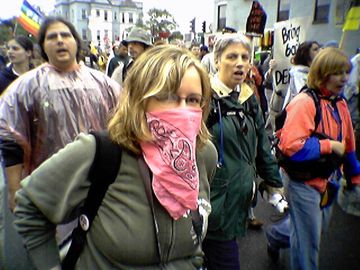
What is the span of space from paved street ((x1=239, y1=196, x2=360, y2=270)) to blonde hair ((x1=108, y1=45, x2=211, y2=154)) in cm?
255

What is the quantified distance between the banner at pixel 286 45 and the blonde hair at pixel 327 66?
285 centimetres

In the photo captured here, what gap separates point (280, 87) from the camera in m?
5.59

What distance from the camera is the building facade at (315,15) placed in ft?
34.4

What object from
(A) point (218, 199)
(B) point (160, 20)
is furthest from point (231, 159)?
(B) point (160, 20)

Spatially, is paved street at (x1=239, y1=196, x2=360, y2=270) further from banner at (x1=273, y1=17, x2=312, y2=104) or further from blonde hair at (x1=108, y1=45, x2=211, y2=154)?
blonde hair at (x1=108, y1=45, x2=211, y2=154)

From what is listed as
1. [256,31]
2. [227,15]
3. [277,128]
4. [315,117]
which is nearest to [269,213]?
[277,128]

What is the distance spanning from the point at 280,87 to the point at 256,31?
2.36 m

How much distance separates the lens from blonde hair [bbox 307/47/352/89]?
2.70 meters

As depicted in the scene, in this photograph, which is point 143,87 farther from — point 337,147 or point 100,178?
point 337,147

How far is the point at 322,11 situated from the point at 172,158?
1299 cm

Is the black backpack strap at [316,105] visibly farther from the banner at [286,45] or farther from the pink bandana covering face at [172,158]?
the banner at [286,45]

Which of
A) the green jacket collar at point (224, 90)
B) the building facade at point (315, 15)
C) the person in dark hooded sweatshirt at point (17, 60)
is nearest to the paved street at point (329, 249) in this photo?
the green jacket collar at point (224, 90)

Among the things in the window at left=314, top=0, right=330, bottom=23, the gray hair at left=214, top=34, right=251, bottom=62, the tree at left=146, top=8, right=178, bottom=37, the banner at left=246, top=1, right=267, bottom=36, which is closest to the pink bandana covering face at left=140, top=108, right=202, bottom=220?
the gray hair at left=214, top=34, right=251, bottom=62

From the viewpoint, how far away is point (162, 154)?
1325 mm
